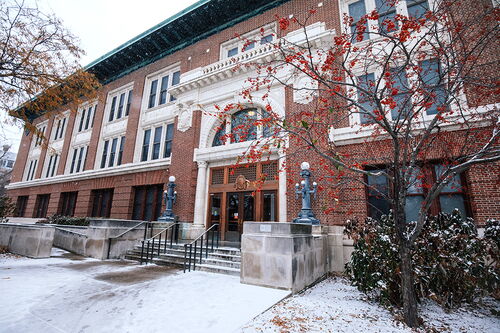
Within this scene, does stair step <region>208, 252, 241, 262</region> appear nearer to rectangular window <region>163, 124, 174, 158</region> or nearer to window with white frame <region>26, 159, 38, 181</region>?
rectangular window <region>163, 124, 174, 158</region>

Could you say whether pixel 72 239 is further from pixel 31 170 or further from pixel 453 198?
pixel 31 170

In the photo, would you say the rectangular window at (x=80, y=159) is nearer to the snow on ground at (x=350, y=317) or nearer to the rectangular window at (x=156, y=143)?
the rectangular window at (x=156, y=143)

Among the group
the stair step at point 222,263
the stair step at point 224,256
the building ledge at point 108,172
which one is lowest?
the stair step at point 222,263

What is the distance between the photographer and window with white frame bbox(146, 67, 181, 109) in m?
16.5

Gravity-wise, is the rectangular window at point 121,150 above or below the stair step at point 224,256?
above

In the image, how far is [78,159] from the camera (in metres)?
20.5

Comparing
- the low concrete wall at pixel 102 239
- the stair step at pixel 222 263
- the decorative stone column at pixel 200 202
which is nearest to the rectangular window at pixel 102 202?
the low concrete wall at pixel 102 239

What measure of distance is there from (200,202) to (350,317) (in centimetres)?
902

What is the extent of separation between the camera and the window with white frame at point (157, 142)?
15.4 metres

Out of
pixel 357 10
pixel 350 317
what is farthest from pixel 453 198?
pixel 357 10

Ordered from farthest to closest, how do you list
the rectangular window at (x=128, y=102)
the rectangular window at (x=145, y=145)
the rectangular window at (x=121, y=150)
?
the rectangular window at (x=128, y=102) < the rectangular window at (x=121, y=150) < the rectangular window at (x=145, y=145)

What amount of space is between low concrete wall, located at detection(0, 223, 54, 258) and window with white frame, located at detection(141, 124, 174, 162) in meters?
7.23

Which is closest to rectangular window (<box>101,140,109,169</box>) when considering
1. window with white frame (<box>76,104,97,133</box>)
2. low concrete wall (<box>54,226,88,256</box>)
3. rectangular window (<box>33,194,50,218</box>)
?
window with white frame (<box>76,104,97,133</box>)

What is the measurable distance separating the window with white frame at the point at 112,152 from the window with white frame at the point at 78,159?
255 cm
